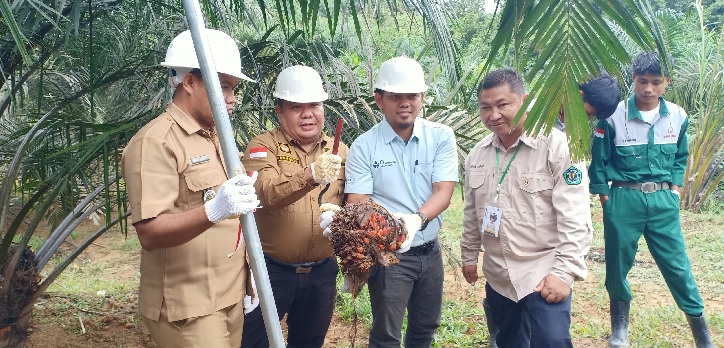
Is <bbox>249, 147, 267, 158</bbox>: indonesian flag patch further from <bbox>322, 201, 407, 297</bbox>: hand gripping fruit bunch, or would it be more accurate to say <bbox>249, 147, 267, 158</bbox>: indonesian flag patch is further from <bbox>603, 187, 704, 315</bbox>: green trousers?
<bbox>603, 187, 704, 315</bbox>: green trousers

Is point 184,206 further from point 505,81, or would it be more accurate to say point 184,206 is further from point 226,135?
point 505,81

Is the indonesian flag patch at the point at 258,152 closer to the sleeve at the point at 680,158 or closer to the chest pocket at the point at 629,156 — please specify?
the chest pocket at the point at 629,156

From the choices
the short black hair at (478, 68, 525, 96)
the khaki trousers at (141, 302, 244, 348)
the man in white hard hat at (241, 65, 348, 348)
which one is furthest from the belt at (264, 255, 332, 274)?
the short black hair at (478, 68, 525, 96)

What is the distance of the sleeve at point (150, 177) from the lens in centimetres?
188

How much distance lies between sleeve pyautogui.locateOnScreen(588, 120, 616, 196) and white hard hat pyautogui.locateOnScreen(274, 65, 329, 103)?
1781mm

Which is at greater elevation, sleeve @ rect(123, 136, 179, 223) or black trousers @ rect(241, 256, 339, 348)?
sleeve @ rect(123, 136, 179, 223)

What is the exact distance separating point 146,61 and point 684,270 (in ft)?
10.1

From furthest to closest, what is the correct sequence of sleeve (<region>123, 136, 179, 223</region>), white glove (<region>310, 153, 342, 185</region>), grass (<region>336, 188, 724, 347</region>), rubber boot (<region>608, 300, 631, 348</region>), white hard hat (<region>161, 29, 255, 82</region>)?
grass (<region>336, 188, 724, 347</region>) < rubber boot (<region>608, 300, 631, 348</region>) < white glove (<region>310, 153, 342, 185</region>) < white hard hat (<region>161, 29, 255, 82</region>) < sleeve (<region>123, 136, 179, 223</region>)

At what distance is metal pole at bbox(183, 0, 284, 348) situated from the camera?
4.68 feet

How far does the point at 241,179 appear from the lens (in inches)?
64.6

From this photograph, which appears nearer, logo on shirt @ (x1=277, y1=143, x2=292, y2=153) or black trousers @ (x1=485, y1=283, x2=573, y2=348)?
black trousers @ (x1=485, y1=283, x2=573, y2=348)

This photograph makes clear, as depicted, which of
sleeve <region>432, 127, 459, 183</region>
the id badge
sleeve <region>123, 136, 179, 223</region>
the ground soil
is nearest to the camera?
sleeve <region>123, 136, 179, 223</region>

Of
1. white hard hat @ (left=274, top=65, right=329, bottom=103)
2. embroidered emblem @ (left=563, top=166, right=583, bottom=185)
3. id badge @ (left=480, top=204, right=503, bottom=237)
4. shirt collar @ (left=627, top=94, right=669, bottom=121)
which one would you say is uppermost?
white hard hat @ (left=274, top=65, right=329, bottom=103)

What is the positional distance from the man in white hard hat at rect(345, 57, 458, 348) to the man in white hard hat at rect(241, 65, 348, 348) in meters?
0.17
